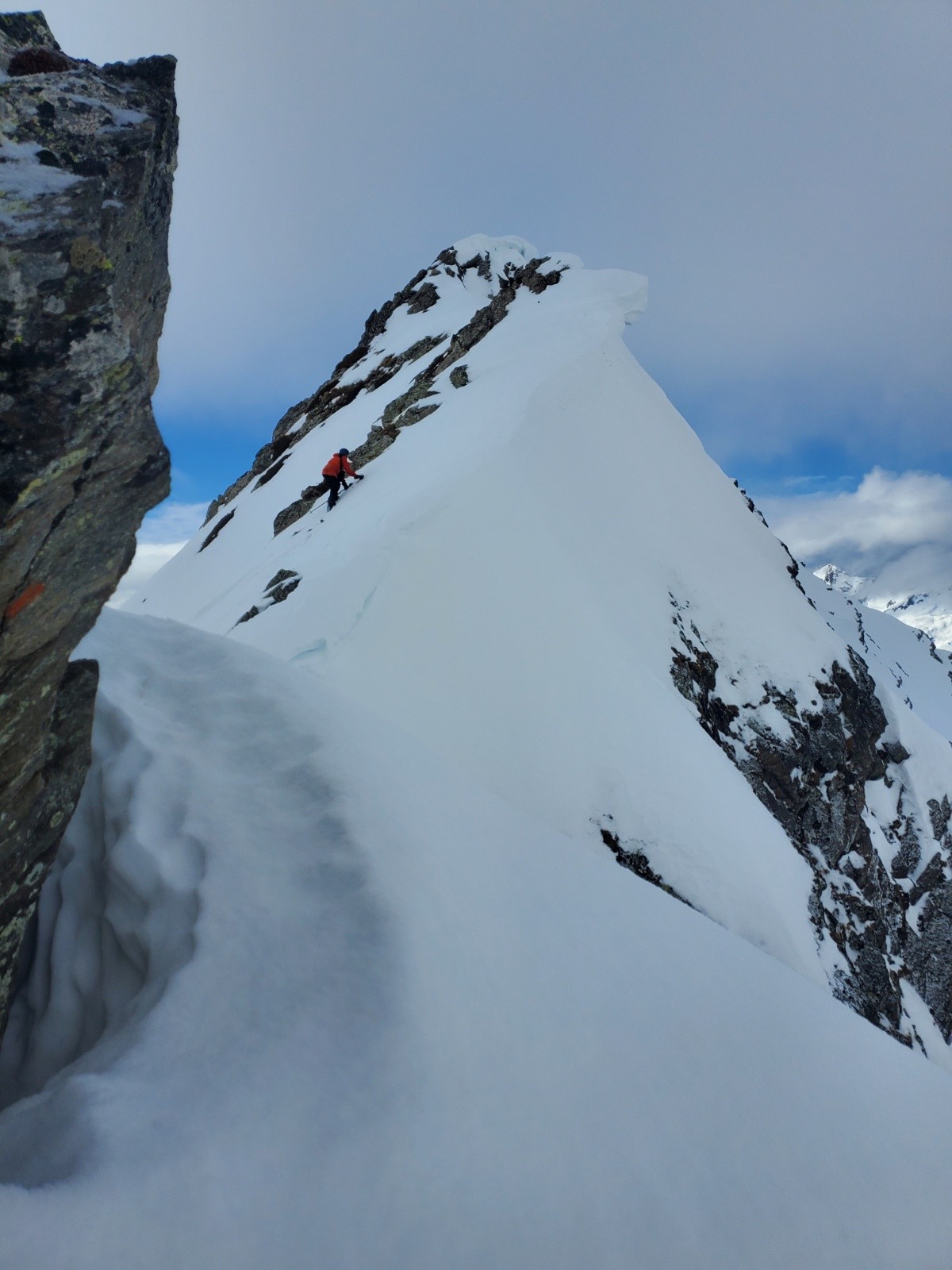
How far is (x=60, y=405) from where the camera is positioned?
8.09ft

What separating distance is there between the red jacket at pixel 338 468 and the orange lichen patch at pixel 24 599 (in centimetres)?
1305

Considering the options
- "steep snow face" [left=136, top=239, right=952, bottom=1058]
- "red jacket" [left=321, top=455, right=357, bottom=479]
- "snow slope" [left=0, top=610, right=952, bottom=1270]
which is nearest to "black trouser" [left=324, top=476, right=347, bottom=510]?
"red jacket" [left=321, top=455, right=357, bottom=479]

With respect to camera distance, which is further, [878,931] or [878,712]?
[878,712]

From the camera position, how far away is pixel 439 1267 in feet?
7.91

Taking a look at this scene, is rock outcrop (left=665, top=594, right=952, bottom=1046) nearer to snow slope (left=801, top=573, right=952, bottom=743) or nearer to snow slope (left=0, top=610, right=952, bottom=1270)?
snow slope (left=0, top=610, right=952, bottom=1270)

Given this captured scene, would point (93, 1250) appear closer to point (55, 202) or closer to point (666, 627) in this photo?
point (55, 202)

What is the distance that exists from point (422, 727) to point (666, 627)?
5.57 metres

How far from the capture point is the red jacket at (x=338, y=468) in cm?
1521

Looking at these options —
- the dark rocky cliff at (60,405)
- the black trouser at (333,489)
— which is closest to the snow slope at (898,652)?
the black trouser at (333,489)

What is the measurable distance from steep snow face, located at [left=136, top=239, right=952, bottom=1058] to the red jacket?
69 cm

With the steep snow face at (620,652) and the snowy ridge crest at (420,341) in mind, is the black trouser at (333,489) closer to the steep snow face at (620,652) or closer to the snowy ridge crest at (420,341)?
the steep snow face at (620,652)

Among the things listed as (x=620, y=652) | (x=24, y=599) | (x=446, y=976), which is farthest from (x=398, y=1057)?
(x=620, y=652)

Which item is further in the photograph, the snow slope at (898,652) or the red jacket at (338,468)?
the snow slope at (898,652)

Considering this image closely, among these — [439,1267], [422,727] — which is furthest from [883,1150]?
[422,727]
